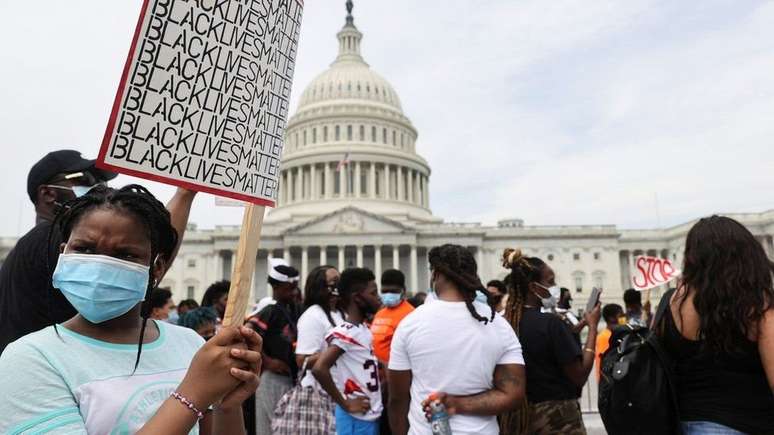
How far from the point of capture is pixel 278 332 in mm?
6117

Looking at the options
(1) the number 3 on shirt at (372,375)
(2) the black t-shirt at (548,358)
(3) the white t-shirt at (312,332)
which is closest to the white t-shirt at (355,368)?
(1) the number 3 on shirt at (372,375)

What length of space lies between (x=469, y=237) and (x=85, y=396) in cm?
5885

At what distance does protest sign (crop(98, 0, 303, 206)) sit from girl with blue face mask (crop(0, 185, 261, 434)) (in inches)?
8.7

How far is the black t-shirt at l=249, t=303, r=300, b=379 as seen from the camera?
19.8 feet

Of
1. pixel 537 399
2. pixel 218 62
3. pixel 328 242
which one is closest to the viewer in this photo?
pixel 218 62

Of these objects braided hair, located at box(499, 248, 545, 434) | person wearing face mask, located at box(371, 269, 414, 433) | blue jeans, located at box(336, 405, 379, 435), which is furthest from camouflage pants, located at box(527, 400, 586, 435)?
person wearing face mask, located at box(371, 269, 414, 433)

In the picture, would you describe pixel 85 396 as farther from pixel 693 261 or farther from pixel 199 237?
pixel 199 237

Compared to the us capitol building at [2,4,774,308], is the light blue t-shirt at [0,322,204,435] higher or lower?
lower

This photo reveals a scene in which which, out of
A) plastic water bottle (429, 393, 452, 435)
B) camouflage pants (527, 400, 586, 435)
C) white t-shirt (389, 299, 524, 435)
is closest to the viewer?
plastic water bottle (429, 393, 452, 435)

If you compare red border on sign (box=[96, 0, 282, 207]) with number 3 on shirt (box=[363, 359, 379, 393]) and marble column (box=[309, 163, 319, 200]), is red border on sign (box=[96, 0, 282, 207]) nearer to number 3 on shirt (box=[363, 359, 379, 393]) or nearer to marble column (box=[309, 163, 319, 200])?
number 3 on shirt (box=[363, 359, 379, 393])

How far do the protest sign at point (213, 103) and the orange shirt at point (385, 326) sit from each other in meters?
4.24

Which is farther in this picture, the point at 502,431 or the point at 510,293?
the point at 510,293

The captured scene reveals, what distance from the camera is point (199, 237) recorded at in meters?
59.4

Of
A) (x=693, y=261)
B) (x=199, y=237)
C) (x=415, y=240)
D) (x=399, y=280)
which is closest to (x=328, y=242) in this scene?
(x=415, y=240)
